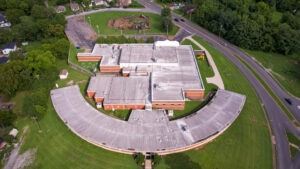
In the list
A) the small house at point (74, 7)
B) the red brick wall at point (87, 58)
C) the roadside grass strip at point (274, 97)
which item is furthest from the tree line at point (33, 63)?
the roadside grass strip at point (274, 97)

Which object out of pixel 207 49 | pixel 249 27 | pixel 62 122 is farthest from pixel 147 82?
pixel 249 27

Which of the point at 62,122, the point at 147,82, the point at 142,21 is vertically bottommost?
the point at 62,122

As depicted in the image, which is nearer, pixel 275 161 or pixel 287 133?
pixel 275 161

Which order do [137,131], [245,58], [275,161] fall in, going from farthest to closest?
[245,58] → [137,131] → [275,161]

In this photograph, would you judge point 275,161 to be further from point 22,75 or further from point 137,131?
point 22,75

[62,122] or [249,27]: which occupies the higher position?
[249,27]

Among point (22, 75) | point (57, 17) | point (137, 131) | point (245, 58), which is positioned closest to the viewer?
point (137, 131)
